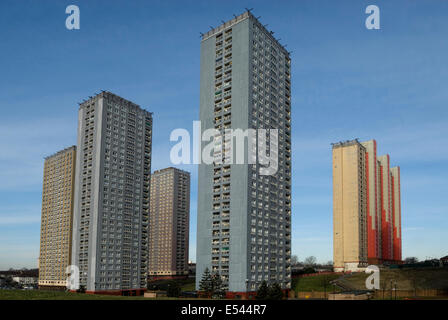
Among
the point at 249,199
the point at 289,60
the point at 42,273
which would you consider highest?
the point at 289,60

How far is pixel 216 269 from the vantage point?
365 feet

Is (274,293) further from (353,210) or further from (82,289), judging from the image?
(353,210)

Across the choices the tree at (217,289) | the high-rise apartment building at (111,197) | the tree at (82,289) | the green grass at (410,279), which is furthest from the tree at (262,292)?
the tree at (82,289)

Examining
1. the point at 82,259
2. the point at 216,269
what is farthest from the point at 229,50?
the point at 82,259

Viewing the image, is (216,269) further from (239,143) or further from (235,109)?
(235,109)

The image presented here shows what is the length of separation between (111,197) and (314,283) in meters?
71.4

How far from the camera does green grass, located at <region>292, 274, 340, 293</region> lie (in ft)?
438

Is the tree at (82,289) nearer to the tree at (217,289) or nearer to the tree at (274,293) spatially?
the tree at (217,289)

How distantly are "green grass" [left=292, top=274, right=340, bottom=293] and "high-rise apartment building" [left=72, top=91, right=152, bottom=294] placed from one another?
178 feet

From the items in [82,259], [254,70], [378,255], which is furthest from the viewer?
[378,255]

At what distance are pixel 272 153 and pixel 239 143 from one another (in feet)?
40.4

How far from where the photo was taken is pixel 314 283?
143m

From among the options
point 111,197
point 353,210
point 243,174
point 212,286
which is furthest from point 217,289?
point 353,210

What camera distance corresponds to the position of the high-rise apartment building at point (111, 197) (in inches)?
5802
